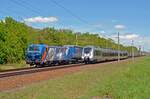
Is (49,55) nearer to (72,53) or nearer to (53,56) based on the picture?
(53,56)

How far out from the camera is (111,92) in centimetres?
1831

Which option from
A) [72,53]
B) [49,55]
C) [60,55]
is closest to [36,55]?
[49,55]

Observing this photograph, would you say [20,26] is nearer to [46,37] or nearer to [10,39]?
[10,39]

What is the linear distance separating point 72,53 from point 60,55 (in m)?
6.33

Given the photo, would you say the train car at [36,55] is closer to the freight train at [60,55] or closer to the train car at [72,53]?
the freight train at [60,55]

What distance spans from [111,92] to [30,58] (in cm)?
2766

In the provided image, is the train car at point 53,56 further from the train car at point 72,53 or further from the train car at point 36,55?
the train car at point 72,53

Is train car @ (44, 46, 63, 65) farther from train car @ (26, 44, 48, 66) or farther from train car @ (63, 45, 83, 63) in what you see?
train car @ (63, 45, 83, 63)

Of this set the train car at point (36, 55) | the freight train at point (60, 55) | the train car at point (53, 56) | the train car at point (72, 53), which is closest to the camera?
the train car at point (36, 55)

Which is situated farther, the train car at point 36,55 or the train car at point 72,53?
the train car at point 72,53

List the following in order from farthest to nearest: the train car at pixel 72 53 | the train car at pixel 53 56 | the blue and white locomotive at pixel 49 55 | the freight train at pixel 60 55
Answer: the train car at pixel 72 53, the train car at pixel 53 56, the freight train at pixel 60 55, the blue and white locomotive at pixel 49 55

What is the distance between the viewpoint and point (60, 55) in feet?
177

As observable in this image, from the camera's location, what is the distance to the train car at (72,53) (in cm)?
5767

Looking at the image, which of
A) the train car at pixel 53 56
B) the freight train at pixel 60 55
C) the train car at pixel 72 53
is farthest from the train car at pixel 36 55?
the train car at pixel 72 53
